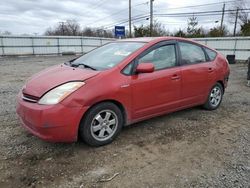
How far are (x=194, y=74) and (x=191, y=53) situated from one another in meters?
0.43

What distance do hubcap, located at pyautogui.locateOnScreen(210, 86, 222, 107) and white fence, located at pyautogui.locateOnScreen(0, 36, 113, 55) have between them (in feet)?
67.6

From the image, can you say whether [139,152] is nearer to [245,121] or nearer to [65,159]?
[65,159]

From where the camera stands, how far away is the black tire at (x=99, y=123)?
3016 millimetres

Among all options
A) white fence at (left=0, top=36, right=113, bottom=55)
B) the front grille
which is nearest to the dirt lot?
the front grille

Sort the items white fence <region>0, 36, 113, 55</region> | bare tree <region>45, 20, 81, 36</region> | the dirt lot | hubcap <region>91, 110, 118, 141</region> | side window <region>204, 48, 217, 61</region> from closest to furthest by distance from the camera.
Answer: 1. the dirt lot
2. hubcap <region>91, 110, 118, 141</region>
3. side window <region>204, 48, 217, 61</region>
4. white fence <region>0, 36, 113, 55</region>
5. bare tree <region>45, 20, 81, 36</region>

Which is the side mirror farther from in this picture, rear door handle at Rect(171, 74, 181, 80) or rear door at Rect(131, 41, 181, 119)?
rear door handle at Rect(171, 74, 181, 80)

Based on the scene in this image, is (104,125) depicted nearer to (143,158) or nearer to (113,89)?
(113,89)

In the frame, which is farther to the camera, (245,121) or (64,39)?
(64,39)

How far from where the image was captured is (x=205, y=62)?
14.9ft

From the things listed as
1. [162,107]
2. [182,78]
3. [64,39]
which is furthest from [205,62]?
[64,39]

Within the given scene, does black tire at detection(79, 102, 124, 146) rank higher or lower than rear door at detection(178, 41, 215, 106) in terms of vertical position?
lower

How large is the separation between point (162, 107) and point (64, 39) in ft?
73.3

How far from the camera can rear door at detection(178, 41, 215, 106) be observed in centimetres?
411

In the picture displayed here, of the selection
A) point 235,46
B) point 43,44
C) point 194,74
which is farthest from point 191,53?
point 43,44
